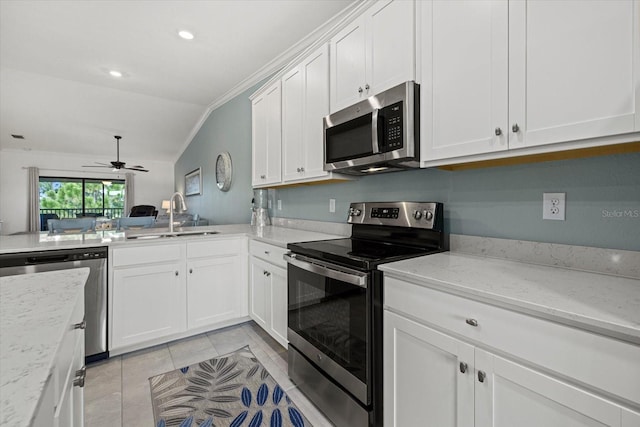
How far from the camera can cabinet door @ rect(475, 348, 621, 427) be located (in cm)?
75

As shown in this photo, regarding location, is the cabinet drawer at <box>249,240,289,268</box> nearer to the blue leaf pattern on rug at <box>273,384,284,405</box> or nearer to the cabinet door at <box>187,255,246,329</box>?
the cabinet door at <box>187,255,246,329</box>

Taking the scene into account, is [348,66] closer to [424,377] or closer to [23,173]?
[424,377]

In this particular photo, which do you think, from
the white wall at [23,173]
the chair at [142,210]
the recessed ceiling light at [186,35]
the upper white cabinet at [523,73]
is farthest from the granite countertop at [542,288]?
the white wall at [23,173]

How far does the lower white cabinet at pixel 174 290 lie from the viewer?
228 centimetres

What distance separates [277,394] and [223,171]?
12.1 feet

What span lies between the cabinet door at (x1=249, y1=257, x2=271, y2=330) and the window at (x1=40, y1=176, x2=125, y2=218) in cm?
873

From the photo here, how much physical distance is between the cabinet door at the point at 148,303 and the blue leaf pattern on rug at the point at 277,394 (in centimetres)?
110

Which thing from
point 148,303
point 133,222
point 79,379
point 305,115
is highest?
point 305,115

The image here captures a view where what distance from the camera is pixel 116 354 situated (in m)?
2.32

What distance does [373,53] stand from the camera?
171cm

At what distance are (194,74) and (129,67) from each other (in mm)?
782

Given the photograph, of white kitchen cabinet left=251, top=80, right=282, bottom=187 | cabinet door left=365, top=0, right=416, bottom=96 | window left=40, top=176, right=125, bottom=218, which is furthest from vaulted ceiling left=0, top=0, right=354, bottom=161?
window left=40, top=176, right=125, bottom=218

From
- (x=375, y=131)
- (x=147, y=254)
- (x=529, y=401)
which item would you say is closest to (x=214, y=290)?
(x=147, y=254)

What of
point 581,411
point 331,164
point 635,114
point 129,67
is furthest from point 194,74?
point 581,411
